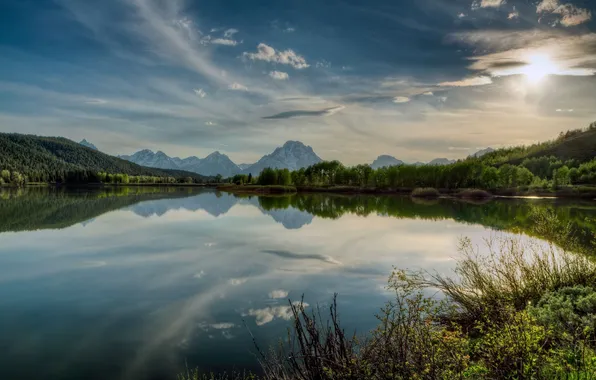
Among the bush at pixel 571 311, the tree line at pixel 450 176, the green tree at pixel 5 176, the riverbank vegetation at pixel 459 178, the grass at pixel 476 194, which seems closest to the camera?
the bush at pixel 571 311

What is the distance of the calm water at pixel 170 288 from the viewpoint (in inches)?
416

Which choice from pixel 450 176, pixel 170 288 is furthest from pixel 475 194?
pixel 170 288

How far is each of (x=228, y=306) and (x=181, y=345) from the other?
3.57 m

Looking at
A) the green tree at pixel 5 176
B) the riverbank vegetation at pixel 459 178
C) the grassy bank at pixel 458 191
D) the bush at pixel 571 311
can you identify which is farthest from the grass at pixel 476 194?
the green tree at pixel 5 176

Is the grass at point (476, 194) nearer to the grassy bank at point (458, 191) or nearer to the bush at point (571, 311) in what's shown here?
the grassy bank at point (458, 191)

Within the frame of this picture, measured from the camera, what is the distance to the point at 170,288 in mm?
17281

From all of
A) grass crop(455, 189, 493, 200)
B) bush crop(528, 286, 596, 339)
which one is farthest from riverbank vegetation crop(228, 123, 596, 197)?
bush crop(528, 286, 596, 339)

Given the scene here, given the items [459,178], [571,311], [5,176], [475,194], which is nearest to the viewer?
[571,311]

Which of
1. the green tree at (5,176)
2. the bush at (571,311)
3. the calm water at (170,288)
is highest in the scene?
the green tree at (5,176)

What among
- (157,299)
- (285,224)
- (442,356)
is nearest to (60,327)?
(157,299)

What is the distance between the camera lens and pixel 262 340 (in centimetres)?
1151

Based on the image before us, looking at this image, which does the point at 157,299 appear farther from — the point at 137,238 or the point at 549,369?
the point at 137,238

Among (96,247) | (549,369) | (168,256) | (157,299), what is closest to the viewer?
→ (549,369)

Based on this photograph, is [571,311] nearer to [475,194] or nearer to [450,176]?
[475,194]
